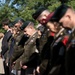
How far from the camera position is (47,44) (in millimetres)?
7605

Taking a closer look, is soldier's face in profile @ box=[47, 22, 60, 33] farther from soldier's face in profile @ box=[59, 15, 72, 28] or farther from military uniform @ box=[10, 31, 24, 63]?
military uniform @ box=[10, 31, 24, 63]

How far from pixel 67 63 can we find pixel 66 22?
22.2 inches

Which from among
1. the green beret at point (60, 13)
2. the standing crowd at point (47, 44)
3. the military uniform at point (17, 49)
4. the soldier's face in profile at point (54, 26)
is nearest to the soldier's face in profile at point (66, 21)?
the standing crowd at point (47, 44)

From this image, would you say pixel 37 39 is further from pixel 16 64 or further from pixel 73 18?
Result: pixel 73 18

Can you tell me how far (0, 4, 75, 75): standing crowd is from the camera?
5611 millimetres

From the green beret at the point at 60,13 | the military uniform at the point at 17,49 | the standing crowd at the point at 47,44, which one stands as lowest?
the military uniform at the point at 17,49

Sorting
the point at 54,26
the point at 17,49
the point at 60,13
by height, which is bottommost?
the point at 17,49

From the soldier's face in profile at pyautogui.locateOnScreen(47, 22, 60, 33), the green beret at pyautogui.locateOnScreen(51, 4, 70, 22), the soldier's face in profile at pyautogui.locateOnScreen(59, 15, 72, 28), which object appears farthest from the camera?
the soldier's face in profile at pyautogui.locateOnScreen(47, 22, 60, 33)

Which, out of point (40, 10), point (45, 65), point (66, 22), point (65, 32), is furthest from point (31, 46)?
point (66, 22)

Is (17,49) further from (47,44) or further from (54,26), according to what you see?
(54,26)

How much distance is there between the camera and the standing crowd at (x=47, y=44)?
561cm

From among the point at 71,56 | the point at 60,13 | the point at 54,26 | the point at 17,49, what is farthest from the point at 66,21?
the point at 17,49

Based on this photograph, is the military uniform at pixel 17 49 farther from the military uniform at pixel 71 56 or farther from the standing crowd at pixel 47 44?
the military uniform at pixel 71 56

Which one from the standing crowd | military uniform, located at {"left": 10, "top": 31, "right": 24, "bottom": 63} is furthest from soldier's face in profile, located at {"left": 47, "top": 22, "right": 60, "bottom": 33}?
military uniform, located at {"left": 10, "top": 31, "right": 24, "bottom": 63}
